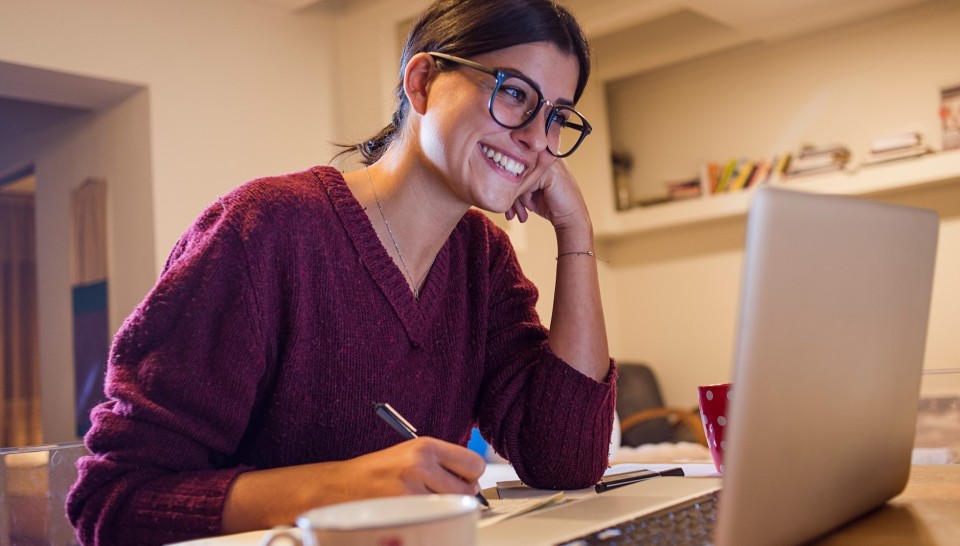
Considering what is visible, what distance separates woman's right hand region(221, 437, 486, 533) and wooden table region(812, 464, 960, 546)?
344 millimetres

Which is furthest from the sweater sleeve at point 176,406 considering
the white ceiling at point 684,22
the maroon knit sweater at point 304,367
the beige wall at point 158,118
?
the white ceiling at point 684,22

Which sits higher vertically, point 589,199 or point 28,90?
point 28,90

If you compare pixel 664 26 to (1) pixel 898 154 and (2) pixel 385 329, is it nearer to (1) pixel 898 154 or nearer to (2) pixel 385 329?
(1) pixel 898 154

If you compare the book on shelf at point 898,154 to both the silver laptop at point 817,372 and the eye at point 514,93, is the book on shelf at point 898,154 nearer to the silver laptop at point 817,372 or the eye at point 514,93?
the eye at point 514,93

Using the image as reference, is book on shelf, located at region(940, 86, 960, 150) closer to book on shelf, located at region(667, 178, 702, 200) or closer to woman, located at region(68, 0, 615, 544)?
book on shelf, located at region(667, 178, 702, 200)

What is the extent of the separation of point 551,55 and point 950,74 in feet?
13.1

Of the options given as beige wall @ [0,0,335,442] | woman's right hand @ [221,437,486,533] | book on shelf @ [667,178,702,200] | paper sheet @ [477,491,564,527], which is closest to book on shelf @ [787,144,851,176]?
book on shelf @ [667,178,702,200]

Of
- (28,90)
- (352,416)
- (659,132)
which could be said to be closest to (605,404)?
(352,416)

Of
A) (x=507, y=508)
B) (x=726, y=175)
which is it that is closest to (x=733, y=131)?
(x=726, y=175)

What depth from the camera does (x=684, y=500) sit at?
1.02 m

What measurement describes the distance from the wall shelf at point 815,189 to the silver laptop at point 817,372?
332cm

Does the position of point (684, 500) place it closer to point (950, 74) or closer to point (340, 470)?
point (340, 470)

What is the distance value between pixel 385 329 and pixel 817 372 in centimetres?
73

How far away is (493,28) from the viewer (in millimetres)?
1360
